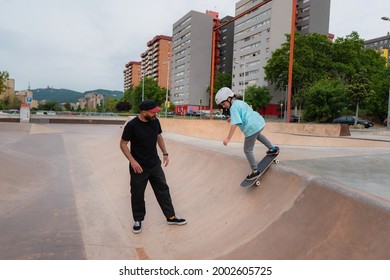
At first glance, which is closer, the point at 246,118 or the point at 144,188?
the point at 144,188

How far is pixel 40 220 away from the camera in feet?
16.0

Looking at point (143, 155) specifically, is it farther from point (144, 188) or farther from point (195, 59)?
point (195, 59)

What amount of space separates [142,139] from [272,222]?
1.97 meters

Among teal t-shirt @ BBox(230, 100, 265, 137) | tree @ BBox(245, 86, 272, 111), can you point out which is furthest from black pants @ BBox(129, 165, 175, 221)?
tree @ BBox(245, 86, 272, 111)

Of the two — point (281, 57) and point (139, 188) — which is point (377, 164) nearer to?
point (139, 188)

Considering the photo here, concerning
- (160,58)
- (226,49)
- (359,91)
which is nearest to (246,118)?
(359,91)

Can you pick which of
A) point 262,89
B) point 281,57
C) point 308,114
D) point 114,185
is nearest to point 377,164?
point 114,185

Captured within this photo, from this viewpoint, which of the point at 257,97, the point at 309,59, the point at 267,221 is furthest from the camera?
the point at 257,97

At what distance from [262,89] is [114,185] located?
57242 millimetres

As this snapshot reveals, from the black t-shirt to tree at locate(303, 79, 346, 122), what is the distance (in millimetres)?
36651

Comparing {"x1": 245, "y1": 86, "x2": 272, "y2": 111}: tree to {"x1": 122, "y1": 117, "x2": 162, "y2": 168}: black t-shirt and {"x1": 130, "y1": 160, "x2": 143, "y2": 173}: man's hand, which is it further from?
{"x1": 130, "y1": 160, "x2": 143, "y2": 173}: man's hand

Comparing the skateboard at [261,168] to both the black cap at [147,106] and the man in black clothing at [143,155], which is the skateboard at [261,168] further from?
the black cap at [147,106]

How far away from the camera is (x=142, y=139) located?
4.05m

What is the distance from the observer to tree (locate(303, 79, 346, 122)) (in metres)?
36.5
